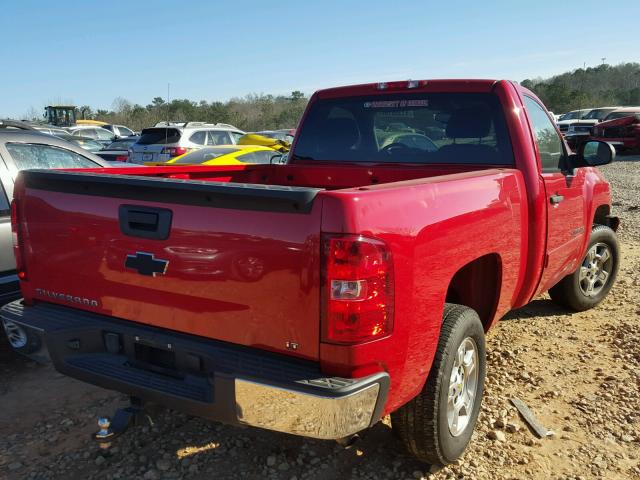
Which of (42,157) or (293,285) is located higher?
(42,157)

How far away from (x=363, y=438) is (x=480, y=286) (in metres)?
1.11

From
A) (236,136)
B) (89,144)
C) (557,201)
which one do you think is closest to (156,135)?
(236,136)

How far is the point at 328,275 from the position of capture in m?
2.02

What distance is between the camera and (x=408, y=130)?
159 inches

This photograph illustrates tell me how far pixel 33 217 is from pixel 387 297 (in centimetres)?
184

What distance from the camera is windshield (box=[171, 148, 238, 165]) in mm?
9758

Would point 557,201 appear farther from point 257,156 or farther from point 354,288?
point 257,156

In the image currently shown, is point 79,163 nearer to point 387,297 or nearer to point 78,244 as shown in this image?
point 78,244

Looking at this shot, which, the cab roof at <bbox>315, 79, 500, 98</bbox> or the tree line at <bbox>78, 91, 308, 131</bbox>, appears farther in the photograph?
the tree line at <bbox>78, 91, 308, 131</bbox>

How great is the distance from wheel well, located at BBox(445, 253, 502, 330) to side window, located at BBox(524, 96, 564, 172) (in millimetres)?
931

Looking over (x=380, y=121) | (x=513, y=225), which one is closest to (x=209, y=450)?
Answer: (x=513, y=225)

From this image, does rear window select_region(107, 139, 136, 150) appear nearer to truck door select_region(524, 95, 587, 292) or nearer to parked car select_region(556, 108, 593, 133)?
truck door select_region(524, 95, 587, 292)

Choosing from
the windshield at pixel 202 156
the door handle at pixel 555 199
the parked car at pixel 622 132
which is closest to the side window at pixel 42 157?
the door handle at pixel 555 199

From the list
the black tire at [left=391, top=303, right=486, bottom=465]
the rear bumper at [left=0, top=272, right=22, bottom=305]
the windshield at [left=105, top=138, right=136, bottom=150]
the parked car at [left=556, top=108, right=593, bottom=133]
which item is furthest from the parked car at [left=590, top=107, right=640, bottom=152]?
the rear bumper at [left=0, top=272, right=22, bottom=305]
